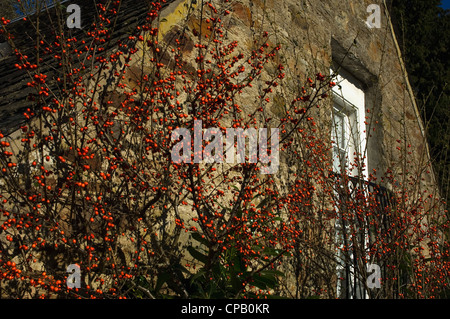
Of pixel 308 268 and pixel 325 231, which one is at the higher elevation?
pixel 325 231

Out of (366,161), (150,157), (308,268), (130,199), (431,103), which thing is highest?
(431,103)

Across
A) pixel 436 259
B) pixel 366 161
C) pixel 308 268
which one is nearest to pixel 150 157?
pixel 308 268

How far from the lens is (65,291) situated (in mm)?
2393

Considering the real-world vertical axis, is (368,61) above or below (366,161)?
above

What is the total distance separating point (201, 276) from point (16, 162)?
1219 mm

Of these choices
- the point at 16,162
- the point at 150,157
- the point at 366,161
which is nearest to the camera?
the point at 16,162

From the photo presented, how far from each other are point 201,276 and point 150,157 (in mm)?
776

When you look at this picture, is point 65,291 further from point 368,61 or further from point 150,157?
point 368,61

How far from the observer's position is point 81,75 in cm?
267

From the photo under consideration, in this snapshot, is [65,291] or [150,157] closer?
[65,291]

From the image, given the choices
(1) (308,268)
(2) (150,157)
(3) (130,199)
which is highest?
(2) (150,157)

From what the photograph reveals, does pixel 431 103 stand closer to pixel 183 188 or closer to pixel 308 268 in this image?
pixel 308 268

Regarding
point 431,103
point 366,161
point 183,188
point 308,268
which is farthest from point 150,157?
point 431,103

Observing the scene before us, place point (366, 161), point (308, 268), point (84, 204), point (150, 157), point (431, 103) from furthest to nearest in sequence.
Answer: point (431, 103) < point (366, 161) < point (308, 268) < point (150, 157) < point (84, 204)
